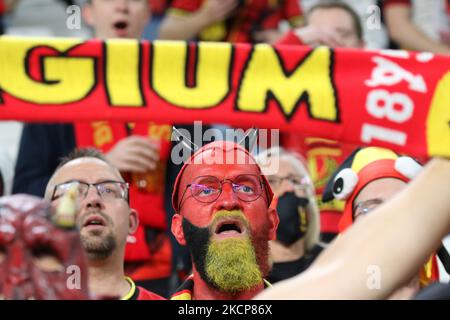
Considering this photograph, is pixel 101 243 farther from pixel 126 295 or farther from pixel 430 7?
pixel 430 7

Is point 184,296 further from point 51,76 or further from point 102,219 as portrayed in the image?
point 51,76

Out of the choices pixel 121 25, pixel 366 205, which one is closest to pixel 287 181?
pixel 366 205

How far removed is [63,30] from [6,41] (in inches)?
147

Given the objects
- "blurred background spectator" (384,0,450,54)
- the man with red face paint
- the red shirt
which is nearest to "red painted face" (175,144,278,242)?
the man with red face paint

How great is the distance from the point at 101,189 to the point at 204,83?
59 centimetres

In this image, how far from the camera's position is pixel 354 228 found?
1749 mm

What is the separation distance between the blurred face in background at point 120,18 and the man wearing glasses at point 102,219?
120 centimetres

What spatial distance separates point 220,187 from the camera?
2986 millimetres

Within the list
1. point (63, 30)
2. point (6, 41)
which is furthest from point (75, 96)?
point (63, 30)

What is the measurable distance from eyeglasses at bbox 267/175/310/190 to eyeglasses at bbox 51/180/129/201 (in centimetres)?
91

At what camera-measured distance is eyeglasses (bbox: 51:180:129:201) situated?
127 inches

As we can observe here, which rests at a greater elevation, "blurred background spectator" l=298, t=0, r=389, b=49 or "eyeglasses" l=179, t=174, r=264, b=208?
"blurred background spectator" l=298, t=0, r=389, b=49

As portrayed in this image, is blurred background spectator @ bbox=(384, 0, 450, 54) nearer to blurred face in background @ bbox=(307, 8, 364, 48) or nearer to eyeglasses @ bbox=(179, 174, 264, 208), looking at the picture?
blurred face in background @ bbox=(307, 8, 364, 48)
